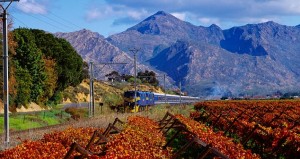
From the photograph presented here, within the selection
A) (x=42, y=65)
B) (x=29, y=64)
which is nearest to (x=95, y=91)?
(x=42, y=65)

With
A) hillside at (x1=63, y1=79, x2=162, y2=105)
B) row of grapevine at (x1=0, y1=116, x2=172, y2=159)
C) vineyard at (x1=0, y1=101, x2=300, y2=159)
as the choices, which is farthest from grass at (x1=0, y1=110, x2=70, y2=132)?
row of grapevine at (x1=0, y1=116, x2=172, y2=159)

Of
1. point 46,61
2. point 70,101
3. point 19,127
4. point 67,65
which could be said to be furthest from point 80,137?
point 70,101

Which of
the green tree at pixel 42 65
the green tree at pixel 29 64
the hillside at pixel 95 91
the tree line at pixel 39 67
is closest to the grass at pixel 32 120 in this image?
the tree line at pixel 39 67

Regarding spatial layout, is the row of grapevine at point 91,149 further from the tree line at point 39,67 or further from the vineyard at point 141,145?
the tree line at point 39,67

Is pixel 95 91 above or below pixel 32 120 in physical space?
above

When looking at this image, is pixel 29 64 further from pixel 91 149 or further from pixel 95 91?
pixel 91 149

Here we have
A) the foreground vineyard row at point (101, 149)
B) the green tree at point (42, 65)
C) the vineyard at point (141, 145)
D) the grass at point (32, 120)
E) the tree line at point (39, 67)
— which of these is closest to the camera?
the foreground vineyard row at point (101, 149)

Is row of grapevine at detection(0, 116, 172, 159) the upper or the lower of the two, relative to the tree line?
lower

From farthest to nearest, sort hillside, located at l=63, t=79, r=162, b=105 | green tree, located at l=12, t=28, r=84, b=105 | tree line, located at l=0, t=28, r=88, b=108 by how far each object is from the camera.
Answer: hillside, located at l=63, t=79, r=162, b=105 < green tree, located at l=12, t=28, r=84, b=105 < tree line, located at l=0, t=28, r=88, b=108

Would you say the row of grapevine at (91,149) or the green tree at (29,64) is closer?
the row of grapevine at (91,149)

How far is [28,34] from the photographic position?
71.1 metres

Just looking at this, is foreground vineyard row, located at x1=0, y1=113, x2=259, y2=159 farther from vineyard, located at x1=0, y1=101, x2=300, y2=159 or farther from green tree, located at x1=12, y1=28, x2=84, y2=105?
green tree, located at x1=12, y1=28, x2=84, y2=105

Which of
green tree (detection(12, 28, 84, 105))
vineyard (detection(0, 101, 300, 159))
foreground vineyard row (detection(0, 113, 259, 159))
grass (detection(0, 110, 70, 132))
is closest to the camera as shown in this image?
foreground vineyard row (detection(0, 113, 259, 159))

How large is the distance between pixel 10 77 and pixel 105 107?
16.6 m
